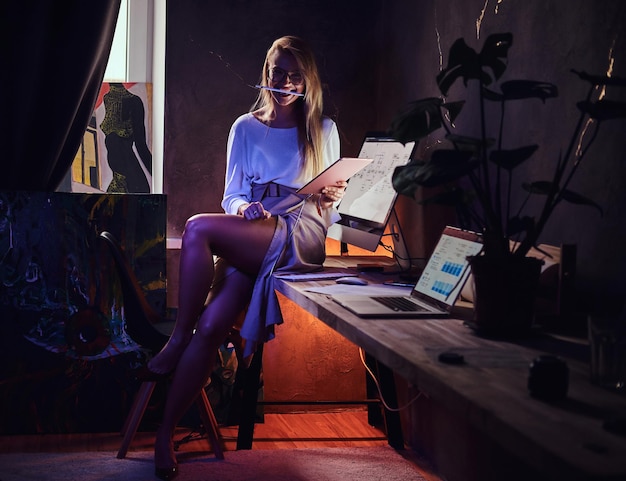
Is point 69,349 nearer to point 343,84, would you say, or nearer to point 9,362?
point 9,362

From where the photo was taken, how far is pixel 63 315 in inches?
125

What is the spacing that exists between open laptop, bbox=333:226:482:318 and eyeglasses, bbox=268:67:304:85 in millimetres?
995

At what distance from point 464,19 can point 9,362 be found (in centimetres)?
211

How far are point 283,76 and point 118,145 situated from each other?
114 centimetres

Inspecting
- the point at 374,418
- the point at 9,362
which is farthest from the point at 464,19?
the point at 9,362

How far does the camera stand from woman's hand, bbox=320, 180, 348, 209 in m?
2.86

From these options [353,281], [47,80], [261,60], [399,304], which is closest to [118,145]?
[47,80]

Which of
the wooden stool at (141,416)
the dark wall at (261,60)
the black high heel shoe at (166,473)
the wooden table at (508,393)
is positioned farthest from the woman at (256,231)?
the wooden table at (508,393)

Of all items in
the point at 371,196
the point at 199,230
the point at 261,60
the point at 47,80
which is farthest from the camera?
the point at 261,60

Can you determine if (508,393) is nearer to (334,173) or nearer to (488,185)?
(488,185)

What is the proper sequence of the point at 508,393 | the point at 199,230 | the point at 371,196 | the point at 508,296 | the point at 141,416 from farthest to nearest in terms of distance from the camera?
the point at 371,196 < the point at 141,416 < the point at 199,230 < the point at 508,296 < the point at 508,393

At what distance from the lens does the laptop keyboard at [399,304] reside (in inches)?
80.5

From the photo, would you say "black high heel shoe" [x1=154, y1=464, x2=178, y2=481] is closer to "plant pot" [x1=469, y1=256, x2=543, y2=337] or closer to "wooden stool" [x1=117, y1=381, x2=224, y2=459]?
"wooden stool" [x1=117, y1=381, x2=224, y2=459]

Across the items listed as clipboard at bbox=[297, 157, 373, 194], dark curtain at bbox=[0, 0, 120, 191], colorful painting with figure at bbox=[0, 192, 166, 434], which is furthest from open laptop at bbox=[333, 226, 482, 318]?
dark curtain at bbox=[0, 0, 120, 191]
